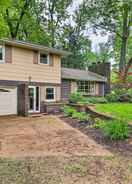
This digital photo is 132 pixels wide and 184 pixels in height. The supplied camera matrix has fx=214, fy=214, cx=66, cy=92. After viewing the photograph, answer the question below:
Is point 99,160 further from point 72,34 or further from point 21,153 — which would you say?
point 72,34

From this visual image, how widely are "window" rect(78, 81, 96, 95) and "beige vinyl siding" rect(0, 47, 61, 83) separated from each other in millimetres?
→ 4770

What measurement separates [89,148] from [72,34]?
3050 cm

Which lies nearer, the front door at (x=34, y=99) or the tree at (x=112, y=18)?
the front door at (x=34, y=99)

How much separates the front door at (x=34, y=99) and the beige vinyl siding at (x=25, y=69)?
75 centimetres

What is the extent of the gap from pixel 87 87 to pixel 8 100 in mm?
10207

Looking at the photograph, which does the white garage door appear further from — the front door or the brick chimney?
the brick chimney

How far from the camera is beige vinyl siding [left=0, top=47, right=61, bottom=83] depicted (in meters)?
15.7

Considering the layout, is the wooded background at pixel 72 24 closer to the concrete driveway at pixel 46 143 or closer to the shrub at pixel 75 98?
the shrub at pixel 75 98

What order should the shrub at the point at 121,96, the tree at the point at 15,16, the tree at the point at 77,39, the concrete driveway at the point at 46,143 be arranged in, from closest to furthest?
the concrete driveway at the point at 46,143 → the shrub at the point at 121,96 → the tree at the point at 15,16 → the tree at the point at 77,39

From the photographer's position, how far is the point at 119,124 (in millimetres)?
8289

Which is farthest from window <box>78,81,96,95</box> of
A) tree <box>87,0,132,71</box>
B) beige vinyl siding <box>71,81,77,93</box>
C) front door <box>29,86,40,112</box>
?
front door <box>29,86,40,112</box>

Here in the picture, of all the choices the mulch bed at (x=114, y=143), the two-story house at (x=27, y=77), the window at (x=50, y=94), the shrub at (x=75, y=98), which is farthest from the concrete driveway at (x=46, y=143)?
the shrub at (x=75, y=98)

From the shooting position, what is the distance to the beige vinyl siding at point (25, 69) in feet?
51.6

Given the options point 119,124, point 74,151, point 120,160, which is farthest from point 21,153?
point 119,124
